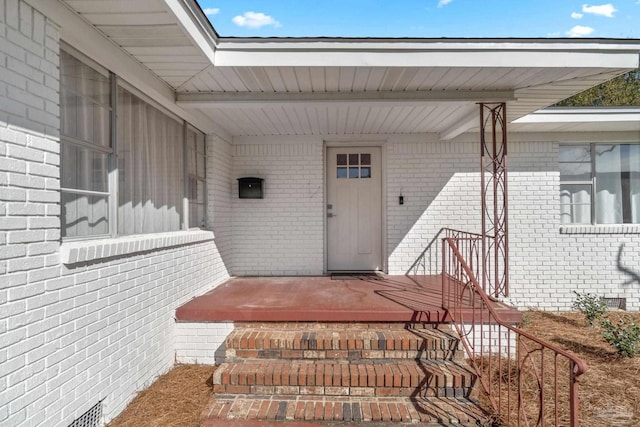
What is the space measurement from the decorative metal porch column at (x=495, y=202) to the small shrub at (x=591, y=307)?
1159mm

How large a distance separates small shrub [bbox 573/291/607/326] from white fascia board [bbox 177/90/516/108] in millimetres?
3191

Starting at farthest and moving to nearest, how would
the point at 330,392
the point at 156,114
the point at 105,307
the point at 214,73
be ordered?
1. the point at 156,114
2. the point at 214,73
3. the point at 330,392
4. the point at 105,307

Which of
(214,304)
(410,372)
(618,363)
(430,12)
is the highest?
(430,12)

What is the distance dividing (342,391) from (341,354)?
13.4 inches

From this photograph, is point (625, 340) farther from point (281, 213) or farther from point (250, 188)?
point (250, 188)

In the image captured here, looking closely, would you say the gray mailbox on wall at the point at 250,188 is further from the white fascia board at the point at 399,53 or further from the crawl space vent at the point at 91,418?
the crawl space vent at the point at 91,418

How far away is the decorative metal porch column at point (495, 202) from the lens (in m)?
4.06

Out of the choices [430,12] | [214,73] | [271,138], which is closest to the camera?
Answer: [214,73]

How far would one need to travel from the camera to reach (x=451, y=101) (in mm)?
3867

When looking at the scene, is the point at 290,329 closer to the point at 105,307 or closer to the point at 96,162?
the point at 105,307

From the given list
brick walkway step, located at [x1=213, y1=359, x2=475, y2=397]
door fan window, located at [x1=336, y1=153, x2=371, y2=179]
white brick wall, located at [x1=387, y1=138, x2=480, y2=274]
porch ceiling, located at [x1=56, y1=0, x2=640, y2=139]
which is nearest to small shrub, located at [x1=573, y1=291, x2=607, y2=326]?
white brick wall, located at [x1=387, y1=138, x2=480, y2=274]

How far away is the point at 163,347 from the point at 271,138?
337 cm

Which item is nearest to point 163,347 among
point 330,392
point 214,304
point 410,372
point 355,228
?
point 214,304

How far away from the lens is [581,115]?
5.16 metres
